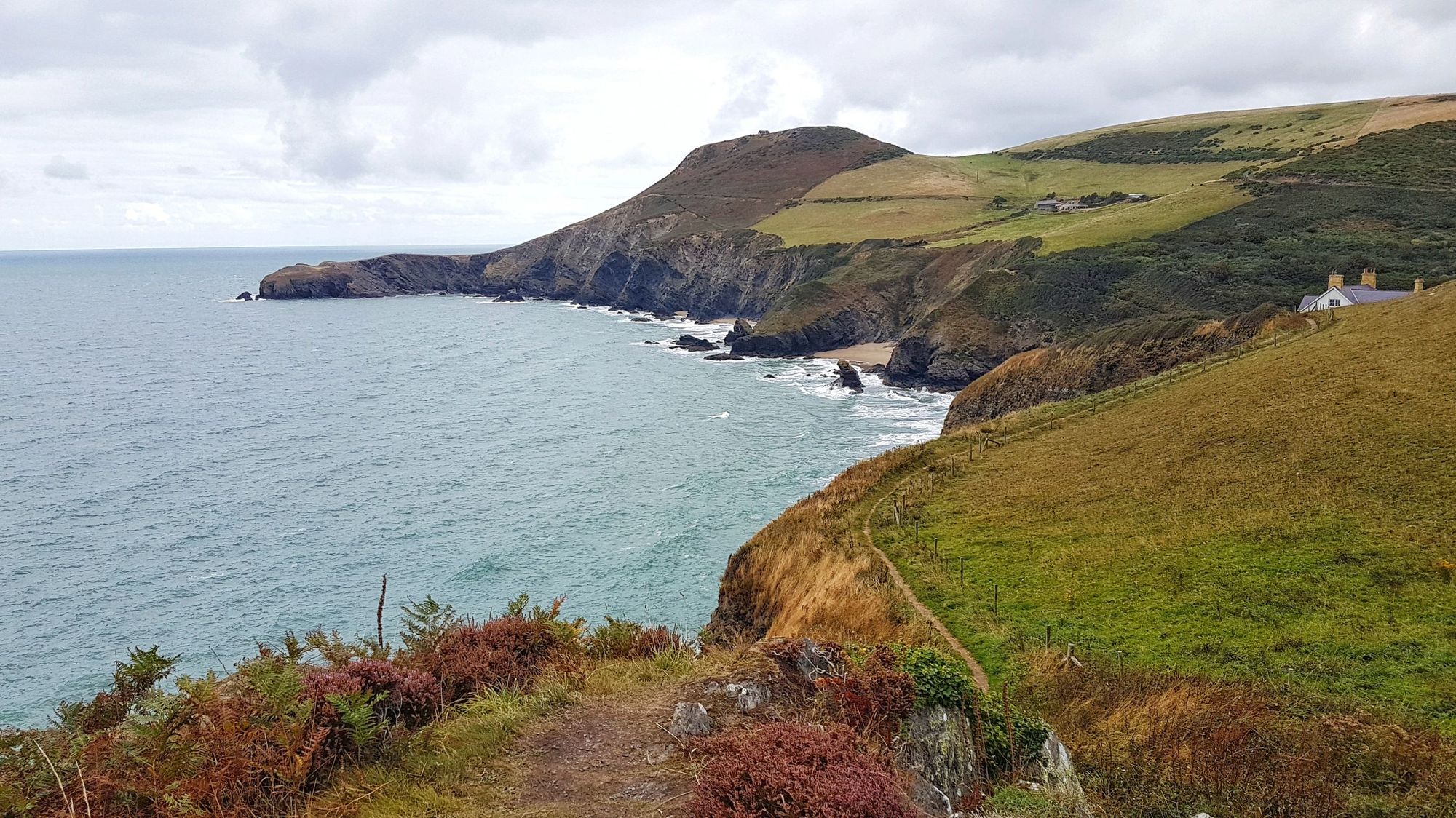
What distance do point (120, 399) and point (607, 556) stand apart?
62.9 meters

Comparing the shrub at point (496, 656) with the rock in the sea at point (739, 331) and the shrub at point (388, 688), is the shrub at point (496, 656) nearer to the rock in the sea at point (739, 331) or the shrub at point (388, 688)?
the shrub at point (388, 688)

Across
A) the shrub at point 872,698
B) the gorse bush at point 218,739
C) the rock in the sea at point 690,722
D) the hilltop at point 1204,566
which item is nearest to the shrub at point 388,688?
the gorse bush at point 218,739

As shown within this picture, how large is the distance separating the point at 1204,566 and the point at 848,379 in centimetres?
6144

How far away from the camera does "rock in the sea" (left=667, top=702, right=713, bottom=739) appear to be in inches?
337

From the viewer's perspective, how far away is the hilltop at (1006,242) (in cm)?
7562

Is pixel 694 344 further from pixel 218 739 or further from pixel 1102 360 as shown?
pixel 218 739

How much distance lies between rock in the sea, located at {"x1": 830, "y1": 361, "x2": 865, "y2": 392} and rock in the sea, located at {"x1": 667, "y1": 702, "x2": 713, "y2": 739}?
69322 mm

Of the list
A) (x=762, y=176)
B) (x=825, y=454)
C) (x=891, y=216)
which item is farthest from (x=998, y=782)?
(x=762, y=176)

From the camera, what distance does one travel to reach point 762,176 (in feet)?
622

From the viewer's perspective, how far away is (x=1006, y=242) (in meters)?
99.0

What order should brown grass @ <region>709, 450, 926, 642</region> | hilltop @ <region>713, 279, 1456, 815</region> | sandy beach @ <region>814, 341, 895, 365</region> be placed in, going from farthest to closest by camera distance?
sandy beach @ <region>814, 341, 895, 365</region>, brown grass @ <region>709, 450, 926, 642</region>, hilltop @ <region>713, 279, 1456, 815</region>

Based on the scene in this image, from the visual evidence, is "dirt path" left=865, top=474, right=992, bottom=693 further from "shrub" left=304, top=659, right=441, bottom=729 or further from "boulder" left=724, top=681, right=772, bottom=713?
"shrub" left=304, top=659, right=441, bottom=729

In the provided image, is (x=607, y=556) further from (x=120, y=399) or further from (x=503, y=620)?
(x=120, y=399)

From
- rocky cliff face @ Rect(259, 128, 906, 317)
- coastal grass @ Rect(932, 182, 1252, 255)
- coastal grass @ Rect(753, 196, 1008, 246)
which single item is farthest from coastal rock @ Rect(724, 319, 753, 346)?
coastal grass @ Rect(932, 182, 1252, 255)
